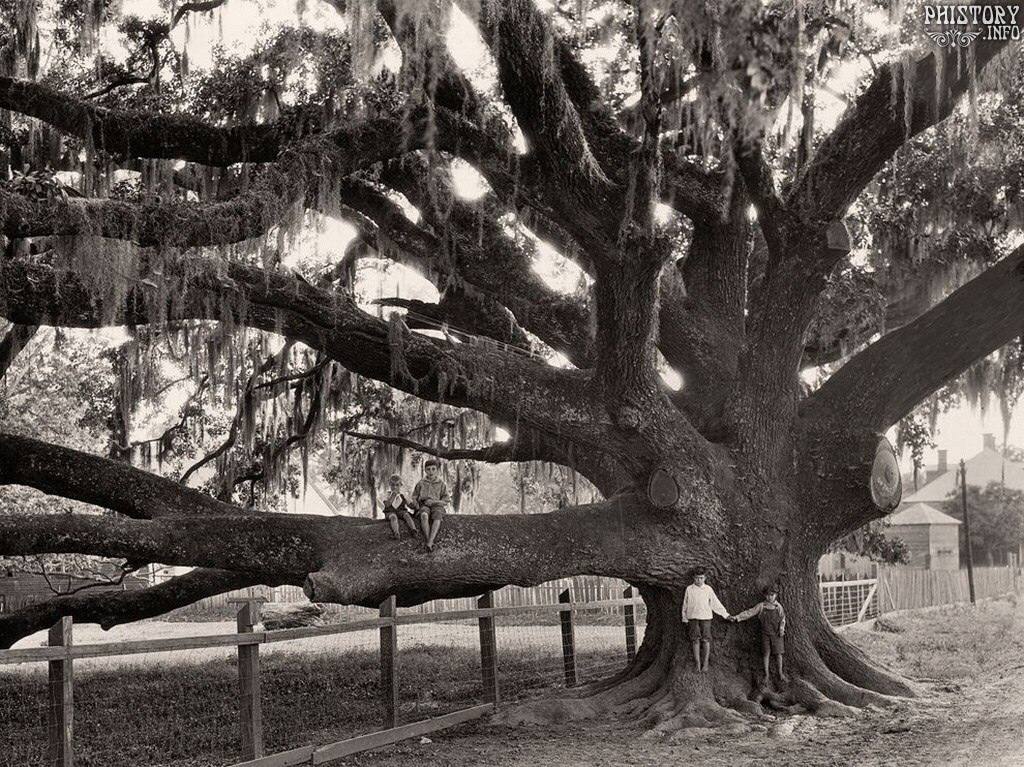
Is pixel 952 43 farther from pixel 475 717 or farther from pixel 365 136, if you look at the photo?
pixel 475 717

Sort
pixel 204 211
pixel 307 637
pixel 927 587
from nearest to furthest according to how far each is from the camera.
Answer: pixel 204 211 < pixel 307 637 < pixel 927 587

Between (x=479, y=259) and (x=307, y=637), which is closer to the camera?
(x=307, y=637)

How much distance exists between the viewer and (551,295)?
39.2ft

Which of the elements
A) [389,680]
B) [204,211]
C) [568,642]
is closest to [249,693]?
[389,680]

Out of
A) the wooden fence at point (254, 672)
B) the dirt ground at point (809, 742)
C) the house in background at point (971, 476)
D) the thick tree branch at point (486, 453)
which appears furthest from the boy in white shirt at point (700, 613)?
the house in background at point (971, 476)

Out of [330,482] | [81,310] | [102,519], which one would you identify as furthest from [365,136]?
[330,482]

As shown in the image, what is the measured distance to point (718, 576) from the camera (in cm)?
1052

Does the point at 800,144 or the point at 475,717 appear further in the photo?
the point at 800,144

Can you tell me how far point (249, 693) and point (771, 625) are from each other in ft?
16.3

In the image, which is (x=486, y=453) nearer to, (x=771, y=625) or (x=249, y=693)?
(x=771, y=625)

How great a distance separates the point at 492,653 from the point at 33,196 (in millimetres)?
5737

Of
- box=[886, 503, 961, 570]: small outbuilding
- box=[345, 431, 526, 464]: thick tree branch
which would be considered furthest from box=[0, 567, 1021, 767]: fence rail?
box=[886, 503, 961, 570]: small outbuilding

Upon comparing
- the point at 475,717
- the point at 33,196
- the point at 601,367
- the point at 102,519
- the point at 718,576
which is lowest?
the point at 475,717

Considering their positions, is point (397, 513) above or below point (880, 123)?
below
